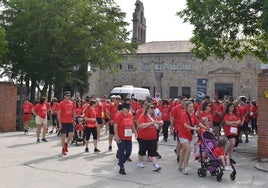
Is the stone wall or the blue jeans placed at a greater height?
the stone wall

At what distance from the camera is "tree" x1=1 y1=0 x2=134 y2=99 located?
3256 cm

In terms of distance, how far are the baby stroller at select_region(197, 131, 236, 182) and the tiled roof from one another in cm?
4470

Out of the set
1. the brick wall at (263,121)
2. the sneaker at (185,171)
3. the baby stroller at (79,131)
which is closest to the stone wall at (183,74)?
the baby stroller at (79,131)

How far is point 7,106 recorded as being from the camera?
66.4ft

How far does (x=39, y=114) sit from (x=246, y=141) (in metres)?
9.24

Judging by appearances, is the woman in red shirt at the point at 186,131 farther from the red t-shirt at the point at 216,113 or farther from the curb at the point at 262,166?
the red t-shirt at the point at 216,113

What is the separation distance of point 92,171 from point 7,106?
1134cm

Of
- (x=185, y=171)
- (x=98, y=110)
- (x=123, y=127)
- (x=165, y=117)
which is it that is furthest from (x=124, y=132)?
(x=165, y=117)

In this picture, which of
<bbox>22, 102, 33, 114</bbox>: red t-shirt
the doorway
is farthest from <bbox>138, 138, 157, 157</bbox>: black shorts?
the doorway

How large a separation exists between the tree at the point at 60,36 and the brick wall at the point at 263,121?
70.5 ft

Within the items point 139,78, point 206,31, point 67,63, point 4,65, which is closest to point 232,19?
point 206,31

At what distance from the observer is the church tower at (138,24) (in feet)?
226

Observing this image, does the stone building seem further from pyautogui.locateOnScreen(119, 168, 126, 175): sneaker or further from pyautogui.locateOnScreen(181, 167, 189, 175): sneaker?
pyautogui.locateOnScreen(119, 168, 126, 175): sneaker

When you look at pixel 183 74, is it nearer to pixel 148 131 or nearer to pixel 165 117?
pixel 165 117
